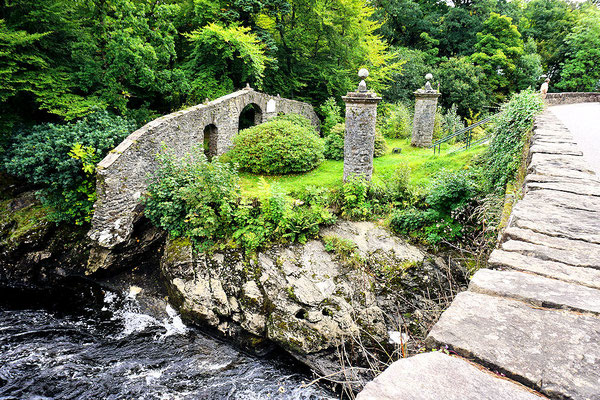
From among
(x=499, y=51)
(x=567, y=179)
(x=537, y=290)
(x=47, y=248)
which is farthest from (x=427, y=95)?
Result: (x=47, y=248)

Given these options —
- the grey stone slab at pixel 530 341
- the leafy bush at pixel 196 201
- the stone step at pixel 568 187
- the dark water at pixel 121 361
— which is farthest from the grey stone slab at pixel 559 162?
the leafy bush at pixel 196 201

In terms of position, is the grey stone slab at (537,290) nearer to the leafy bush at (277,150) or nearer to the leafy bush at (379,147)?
the leafy bush at (277,150)

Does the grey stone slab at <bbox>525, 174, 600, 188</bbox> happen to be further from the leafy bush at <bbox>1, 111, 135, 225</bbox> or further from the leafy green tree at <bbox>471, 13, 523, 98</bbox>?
the leafy green tree at <bbox>471, 13, 523, 98</bbox>

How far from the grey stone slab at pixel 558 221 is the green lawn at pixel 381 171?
6.70m

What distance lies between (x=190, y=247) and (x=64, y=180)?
3.98m

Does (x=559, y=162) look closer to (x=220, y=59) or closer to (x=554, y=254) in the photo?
(x=554, y=254)

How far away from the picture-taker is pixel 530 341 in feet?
4.24

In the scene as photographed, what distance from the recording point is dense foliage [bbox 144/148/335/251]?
796 cm

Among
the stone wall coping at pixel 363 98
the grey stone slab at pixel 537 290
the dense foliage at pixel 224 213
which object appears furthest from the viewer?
the stone wall coping at pixel 363 98

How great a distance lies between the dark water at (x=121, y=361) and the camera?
6.09m

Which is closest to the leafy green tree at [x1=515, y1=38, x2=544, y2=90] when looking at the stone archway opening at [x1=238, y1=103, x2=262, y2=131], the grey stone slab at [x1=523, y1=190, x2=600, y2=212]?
the stone archway opening at [x1=238, y1=103, x2=262, y2=131]

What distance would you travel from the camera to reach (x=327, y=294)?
22.9 feet

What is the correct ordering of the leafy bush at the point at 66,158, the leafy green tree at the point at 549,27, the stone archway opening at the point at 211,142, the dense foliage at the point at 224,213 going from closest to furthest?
the dense foliage at the point at 224,213, the leafy bush at the point at 66,158, the stone archway opening at the point at 211,142, the leafy green tree at the point at 549,27

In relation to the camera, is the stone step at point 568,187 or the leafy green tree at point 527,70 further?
the leafy green tree at point 527,70
